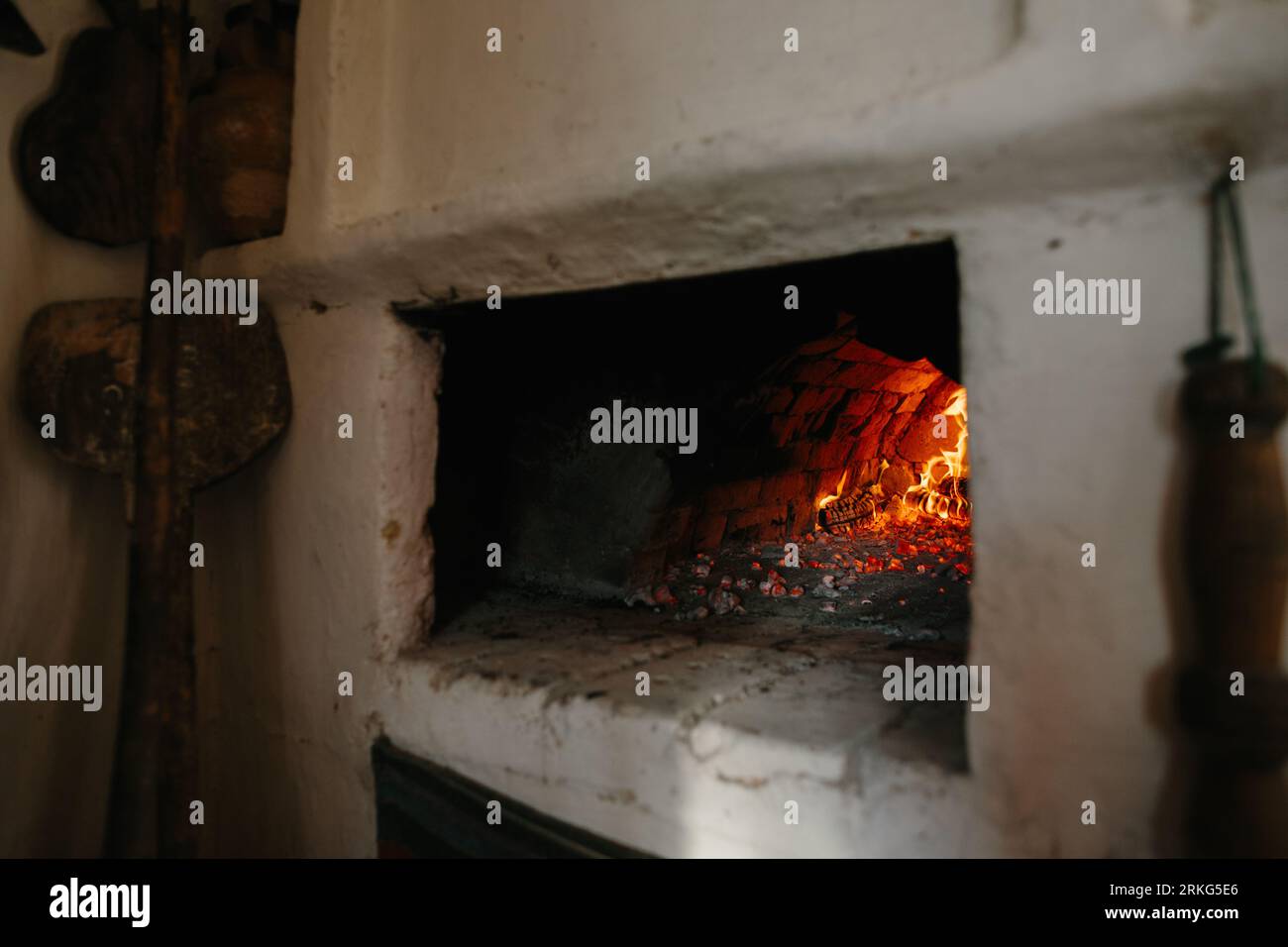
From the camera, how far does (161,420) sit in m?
1.67

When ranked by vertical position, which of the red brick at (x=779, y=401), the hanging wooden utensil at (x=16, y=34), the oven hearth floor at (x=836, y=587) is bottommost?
the oven hearth floor at (x=836, y=587)

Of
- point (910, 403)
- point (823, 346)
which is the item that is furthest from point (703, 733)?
point (910, 403)

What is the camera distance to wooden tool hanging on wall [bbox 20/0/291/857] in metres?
1.61

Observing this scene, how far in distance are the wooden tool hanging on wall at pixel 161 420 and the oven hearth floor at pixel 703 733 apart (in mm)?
487

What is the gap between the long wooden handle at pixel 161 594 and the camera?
159 cm

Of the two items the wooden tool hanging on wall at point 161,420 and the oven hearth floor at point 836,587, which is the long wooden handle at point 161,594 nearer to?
the wooden tool hanging on wall at point 161,420

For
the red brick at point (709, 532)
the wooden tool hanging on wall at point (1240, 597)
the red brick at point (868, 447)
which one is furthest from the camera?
the red brick at point (868, 447)

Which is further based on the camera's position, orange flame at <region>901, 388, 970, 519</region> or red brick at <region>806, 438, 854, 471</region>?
orange flame at <region>901, 388, 970, 519</region>

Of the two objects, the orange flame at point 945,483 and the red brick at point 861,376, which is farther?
the orange flame at point 945,483

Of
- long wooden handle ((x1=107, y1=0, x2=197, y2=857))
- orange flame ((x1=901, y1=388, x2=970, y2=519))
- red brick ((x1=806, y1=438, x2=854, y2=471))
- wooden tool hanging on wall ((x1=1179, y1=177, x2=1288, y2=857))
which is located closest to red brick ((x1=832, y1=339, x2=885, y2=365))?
red brick ((x1=806, y1=438, x2=854, y2=471))

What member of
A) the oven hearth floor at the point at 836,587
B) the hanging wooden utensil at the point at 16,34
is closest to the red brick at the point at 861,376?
the oven hearth floor at the point at 836,587

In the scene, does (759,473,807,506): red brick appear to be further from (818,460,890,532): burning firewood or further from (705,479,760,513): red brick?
(818,460,890,532): burning firewood
